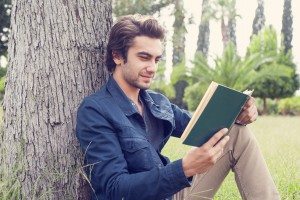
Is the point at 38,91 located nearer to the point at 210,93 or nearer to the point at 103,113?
the point at 103,113

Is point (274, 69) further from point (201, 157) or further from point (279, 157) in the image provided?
point (201, 157)

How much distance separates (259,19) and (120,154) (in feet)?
95.0

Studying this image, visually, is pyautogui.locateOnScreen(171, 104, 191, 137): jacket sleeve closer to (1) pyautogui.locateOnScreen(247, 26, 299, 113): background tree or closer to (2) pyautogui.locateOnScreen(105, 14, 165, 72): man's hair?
(2) pyautogui.locateOnScreen(105, 14, 165, 72): man's hair

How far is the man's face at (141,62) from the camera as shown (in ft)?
11.0

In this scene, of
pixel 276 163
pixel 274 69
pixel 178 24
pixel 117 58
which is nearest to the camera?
pixel 117 58

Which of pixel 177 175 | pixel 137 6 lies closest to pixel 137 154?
pixel 177 175

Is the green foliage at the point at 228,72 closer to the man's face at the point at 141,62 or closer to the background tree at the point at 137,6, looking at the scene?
the background tree at the point at 137,6

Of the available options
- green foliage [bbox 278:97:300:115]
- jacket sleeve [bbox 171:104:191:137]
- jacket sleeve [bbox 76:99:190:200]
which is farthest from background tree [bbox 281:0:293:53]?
jacket sleeve [bbox 76:99:190:200]

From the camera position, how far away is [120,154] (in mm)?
3057

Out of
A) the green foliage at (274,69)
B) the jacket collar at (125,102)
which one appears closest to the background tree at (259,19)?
the green foliage at (274,69)

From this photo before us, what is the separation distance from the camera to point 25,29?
12.0 ft

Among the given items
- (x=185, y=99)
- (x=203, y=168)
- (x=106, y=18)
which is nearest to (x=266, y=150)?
(x=106, y=18)

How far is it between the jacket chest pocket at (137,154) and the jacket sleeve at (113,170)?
80mm

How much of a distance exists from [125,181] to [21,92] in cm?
107
